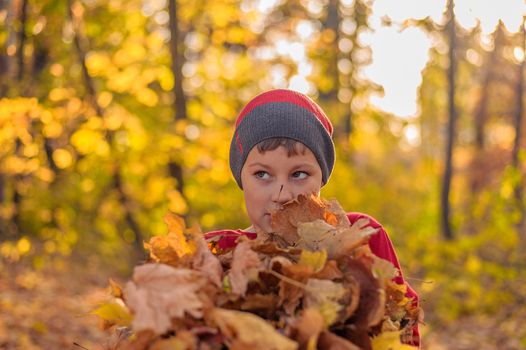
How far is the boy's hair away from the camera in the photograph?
2291 millimetres

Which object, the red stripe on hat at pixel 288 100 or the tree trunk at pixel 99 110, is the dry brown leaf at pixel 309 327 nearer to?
the red stripe on hat at pixel 288 100

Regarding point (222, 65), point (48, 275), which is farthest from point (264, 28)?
point (48, 275)

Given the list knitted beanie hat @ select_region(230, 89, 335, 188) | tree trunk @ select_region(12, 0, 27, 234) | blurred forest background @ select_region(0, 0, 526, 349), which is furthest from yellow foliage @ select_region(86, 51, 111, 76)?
knitted beanie hat @ select_region(230, 89, 335, 188)

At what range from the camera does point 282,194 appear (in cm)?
223

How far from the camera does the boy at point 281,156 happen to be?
2256 mm

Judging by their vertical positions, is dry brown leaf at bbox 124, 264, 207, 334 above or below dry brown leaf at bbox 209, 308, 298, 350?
above

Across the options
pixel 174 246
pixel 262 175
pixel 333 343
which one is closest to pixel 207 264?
pixel 174 246

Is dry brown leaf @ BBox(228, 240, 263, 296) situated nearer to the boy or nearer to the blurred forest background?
the boy

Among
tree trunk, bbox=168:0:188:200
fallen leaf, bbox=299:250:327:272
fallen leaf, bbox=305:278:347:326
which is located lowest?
tree trunk, bbox=168:0:188:200

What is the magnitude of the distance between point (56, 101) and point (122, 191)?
58.2 inches

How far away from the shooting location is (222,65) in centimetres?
778

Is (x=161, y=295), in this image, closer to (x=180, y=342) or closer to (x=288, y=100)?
(x=180, y=342)

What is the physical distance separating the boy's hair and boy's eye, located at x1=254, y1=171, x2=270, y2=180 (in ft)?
0.26

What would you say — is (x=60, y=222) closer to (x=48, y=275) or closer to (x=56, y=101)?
(x=48, y=275)
